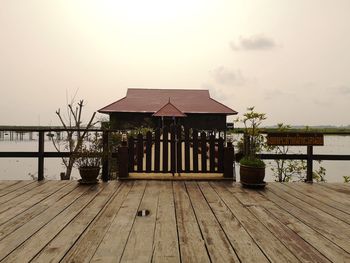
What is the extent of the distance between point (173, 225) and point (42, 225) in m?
1.54

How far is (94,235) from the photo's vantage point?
258 centimetres

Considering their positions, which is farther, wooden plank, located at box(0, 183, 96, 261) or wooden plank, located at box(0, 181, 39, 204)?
wooden plank, located at box(0, 181, 39, 204)

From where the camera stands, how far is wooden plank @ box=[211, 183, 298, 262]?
218cm

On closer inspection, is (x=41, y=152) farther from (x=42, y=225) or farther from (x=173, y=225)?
(x=173, y=225)

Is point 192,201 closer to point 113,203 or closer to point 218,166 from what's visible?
point 113,203

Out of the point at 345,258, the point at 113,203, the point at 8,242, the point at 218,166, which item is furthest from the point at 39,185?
the point at 345,258

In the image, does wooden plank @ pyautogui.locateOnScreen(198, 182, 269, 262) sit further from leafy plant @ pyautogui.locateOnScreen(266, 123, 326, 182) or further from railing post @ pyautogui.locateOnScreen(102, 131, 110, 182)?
leafy plant @ pyautogui.locateOnScreen(266, 123, 326, 182)

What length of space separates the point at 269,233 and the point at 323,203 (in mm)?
1862

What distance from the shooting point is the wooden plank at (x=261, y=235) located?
7.16ft

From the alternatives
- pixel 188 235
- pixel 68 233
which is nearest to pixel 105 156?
pixel 68 233

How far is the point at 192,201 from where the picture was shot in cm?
392

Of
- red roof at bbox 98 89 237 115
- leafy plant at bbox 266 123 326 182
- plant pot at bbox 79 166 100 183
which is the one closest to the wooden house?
red roof at bbox 98 89 237 115

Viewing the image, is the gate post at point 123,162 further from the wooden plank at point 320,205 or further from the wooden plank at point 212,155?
the wooden plank at point 320,205

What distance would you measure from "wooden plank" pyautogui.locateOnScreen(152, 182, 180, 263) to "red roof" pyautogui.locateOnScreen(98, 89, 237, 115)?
18190 millimetres
